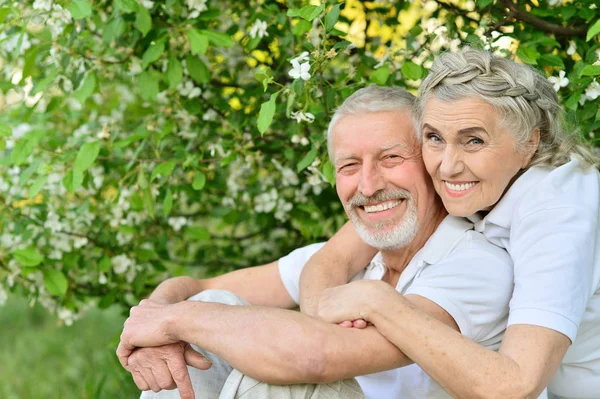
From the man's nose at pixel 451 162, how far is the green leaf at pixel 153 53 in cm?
134

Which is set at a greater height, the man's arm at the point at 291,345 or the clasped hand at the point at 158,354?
the man's arm at the point at 291,345

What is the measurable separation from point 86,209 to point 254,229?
4.20 ft

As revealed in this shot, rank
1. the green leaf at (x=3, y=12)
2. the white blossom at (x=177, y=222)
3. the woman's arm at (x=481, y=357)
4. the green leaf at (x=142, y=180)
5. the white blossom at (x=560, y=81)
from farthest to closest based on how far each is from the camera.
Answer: the white blossom at (x=177, y=222) → the green leaf at (x=142, y=180) → the green leaf at (x=3, y=12) → the white blossom at (x=560, y=81) → the woman's arm at (x=481, y=357)

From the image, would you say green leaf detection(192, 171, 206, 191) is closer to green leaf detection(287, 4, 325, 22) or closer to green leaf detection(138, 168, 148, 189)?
green leaf detection(138, 168, 148, 189)

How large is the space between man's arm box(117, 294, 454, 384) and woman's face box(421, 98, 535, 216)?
1.32 feet

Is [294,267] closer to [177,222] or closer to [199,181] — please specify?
[199,181]

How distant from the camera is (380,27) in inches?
158

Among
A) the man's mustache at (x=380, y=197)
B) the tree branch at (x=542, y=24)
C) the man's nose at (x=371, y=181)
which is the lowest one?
the man's mustache at (x=380, y=197)

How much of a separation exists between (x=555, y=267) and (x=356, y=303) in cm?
58

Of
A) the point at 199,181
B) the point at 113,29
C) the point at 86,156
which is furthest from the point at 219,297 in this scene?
the point at 113,29

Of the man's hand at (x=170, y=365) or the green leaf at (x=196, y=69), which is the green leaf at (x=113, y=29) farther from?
the man's hand at (x=170, y=365)

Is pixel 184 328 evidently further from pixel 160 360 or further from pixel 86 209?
pixel 86 209

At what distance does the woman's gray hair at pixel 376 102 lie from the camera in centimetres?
286

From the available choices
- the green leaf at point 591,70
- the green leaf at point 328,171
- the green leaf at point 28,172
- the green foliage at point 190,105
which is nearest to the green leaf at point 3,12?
the green foliage at point 190,105
